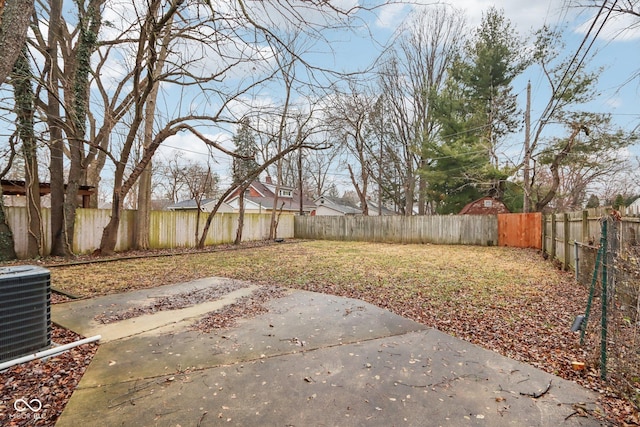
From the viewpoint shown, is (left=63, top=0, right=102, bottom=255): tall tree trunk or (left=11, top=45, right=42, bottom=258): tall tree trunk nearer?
(left=11, top=45, right=42, bottom=258): tall tree trunk

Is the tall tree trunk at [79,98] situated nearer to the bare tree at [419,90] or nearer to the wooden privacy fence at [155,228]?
the wooden privacy fence at [155,228]

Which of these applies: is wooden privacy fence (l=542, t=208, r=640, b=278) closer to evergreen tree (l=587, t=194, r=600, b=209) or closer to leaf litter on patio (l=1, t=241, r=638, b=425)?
leaf litter on patio (l=1, t=241, r=638, b=425)

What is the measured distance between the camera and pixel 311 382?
2.16m

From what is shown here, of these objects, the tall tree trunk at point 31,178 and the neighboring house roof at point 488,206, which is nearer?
the tall tree trunk at point 31,178

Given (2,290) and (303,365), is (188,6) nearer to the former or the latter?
(2,290)

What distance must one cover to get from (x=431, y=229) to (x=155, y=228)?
11.1m

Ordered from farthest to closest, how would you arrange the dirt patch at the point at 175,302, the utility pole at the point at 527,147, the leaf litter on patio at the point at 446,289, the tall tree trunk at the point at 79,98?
the utility pole at the point at 527,147, the tall tree trunk at the point at 79,98, the dirt patch at the point at 175,302, the leaf litter on patio at the point at 446,289

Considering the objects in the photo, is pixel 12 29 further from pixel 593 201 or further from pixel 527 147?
pixel 593 201

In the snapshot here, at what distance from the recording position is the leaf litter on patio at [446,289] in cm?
282

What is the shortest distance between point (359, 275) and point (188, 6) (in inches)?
196

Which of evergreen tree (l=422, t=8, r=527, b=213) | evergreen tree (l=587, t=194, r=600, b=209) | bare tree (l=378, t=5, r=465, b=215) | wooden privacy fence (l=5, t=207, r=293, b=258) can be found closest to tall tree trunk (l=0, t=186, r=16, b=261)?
wooden privacy fence (l=5, t=207, r=293, b=258)

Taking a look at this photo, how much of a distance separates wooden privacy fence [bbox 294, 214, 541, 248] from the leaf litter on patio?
4.03 meters

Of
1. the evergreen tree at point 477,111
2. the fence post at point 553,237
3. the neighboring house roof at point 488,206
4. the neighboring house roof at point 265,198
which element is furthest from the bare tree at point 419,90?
the neighboring house roof at point 265,198

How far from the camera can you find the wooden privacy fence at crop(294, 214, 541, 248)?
1216cm
